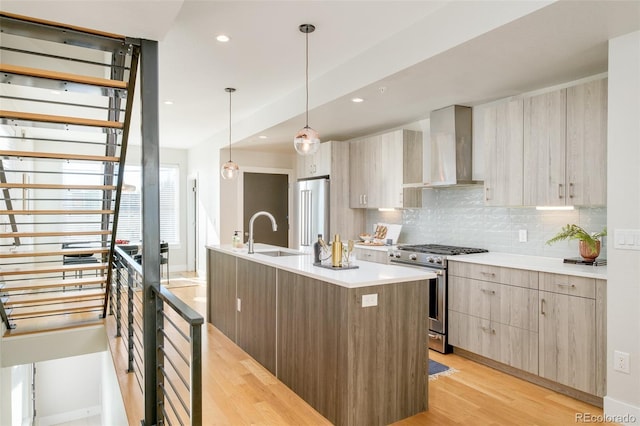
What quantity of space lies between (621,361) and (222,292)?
3.52 metres

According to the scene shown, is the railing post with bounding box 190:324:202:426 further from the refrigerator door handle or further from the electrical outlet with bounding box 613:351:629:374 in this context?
the refrigerator door handle

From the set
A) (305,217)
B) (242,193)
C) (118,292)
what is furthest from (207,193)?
(118,292)

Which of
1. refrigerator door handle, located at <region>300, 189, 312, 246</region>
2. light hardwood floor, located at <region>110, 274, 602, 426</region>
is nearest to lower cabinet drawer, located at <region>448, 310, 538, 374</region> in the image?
light hardwood floor, located at <region>110, 274, 602, 426</region>

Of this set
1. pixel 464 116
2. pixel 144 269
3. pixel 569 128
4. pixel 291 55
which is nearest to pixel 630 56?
pixel 569 128

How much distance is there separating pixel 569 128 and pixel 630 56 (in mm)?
728

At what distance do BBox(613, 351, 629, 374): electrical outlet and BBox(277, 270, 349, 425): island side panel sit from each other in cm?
171

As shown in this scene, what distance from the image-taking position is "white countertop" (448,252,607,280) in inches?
112

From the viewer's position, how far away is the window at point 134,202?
795 cm

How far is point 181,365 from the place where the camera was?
3512 millimetres

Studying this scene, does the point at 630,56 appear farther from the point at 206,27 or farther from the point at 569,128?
the point at 206,27

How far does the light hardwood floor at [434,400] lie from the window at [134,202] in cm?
544

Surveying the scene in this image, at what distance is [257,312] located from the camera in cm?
358

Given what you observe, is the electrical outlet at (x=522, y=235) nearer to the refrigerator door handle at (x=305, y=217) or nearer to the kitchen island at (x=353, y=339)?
the kitchen island at (x=353, y=339)

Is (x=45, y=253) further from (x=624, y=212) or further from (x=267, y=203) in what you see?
(x=267, y=203)
